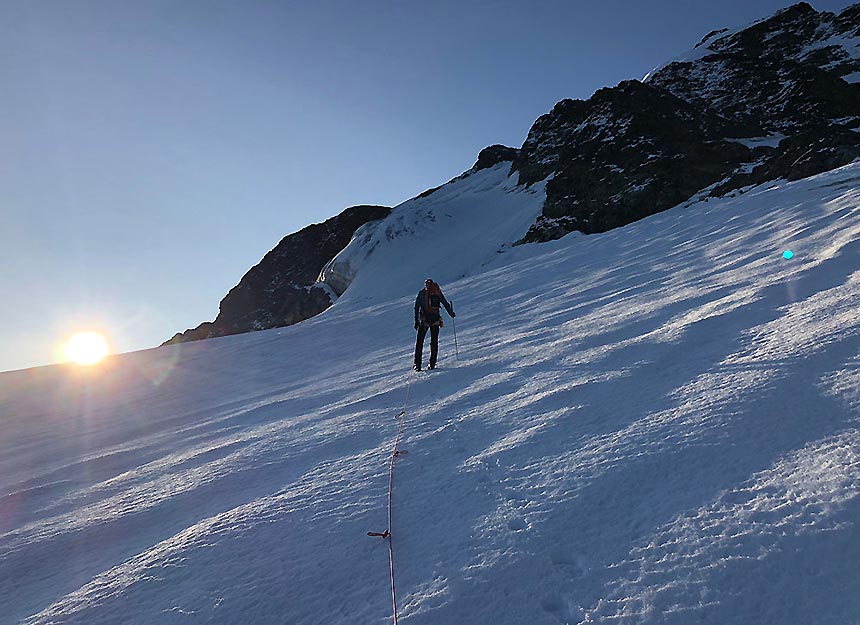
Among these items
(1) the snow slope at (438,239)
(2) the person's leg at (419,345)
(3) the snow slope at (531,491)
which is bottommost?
(3) the snow slope at (531,491)

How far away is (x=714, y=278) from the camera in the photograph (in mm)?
7750

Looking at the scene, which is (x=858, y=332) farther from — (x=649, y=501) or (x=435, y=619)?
(x=435, y=619)

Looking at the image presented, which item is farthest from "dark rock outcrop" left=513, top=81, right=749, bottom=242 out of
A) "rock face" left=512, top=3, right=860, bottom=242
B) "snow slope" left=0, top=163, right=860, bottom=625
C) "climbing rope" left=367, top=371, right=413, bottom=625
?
"climbing rope" left=367, top=371, right=413, bottom=625

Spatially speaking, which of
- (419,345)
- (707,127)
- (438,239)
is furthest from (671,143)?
(419,345)

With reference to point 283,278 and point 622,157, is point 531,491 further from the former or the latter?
point 283,278

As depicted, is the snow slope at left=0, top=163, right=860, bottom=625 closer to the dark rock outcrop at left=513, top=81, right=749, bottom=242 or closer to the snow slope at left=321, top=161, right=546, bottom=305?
the dark rock outcrop at left=513, top=81, right=749, bottom=242

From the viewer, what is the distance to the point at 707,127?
4466 centimetres

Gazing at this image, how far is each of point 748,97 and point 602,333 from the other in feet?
219

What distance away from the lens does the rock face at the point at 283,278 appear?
69000mm

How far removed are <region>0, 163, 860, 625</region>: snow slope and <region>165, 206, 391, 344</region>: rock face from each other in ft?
197

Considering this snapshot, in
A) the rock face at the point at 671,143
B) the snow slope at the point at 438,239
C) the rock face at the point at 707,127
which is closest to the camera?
the rock face at the point at 707,127

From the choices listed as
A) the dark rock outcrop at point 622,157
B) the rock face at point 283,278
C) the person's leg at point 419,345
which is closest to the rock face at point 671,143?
the dark rock outcrop at point 622,157

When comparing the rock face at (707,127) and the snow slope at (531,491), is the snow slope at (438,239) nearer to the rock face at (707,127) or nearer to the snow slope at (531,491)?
the rock face at (707,127)

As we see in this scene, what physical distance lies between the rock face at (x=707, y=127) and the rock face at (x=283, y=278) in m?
35.3
